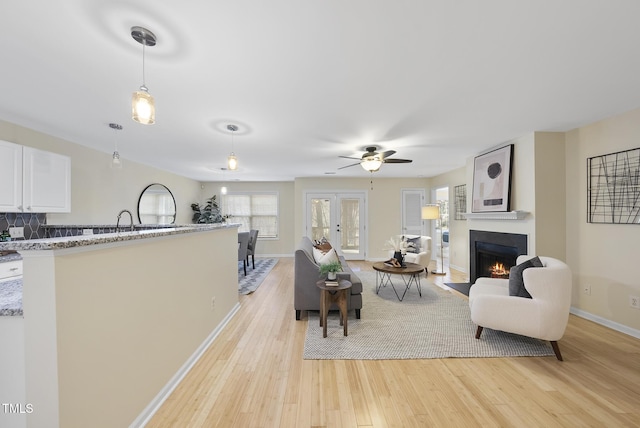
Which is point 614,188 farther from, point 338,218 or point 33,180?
point 33,180

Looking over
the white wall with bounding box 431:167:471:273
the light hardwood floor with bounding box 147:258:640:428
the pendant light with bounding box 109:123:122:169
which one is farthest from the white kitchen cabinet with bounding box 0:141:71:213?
the white wall with bounding box 431:167:471:273

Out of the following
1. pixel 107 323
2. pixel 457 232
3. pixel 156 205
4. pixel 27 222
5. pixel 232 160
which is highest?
pixel 232 160

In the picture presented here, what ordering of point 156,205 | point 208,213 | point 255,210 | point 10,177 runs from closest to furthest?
point 10,177 → point 156,205 → point 208,213 → point 255,210

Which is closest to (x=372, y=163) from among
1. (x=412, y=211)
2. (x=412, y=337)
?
(x=412, y=337)

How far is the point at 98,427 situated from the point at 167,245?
1101 mm

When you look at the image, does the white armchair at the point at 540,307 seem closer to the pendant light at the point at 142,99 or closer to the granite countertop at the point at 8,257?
the pendant light at the point at 142,99

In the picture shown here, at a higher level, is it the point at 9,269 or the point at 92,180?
the point at 92,180

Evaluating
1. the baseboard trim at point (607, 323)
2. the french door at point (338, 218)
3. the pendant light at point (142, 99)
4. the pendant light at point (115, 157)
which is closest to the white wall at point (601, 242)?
the baseboard trim at point (607, 323)

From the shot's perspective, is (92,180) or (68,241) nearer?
(68,241)

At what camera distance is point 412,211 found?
745 cm

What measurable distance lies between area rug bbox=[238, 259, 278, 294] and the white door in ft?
13.1

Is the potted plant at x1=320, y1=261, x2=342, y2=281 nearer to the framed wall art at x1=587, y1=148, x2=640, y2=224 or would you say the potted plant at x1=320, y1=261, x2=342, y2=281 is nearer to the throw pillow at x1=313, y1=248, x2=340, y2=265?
the throw pillow at x1=313, y1=248, x2=340, y2=265

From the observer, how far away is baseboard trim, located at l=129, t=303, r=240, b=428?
165cm

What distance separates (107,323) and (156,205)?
5.24 m
